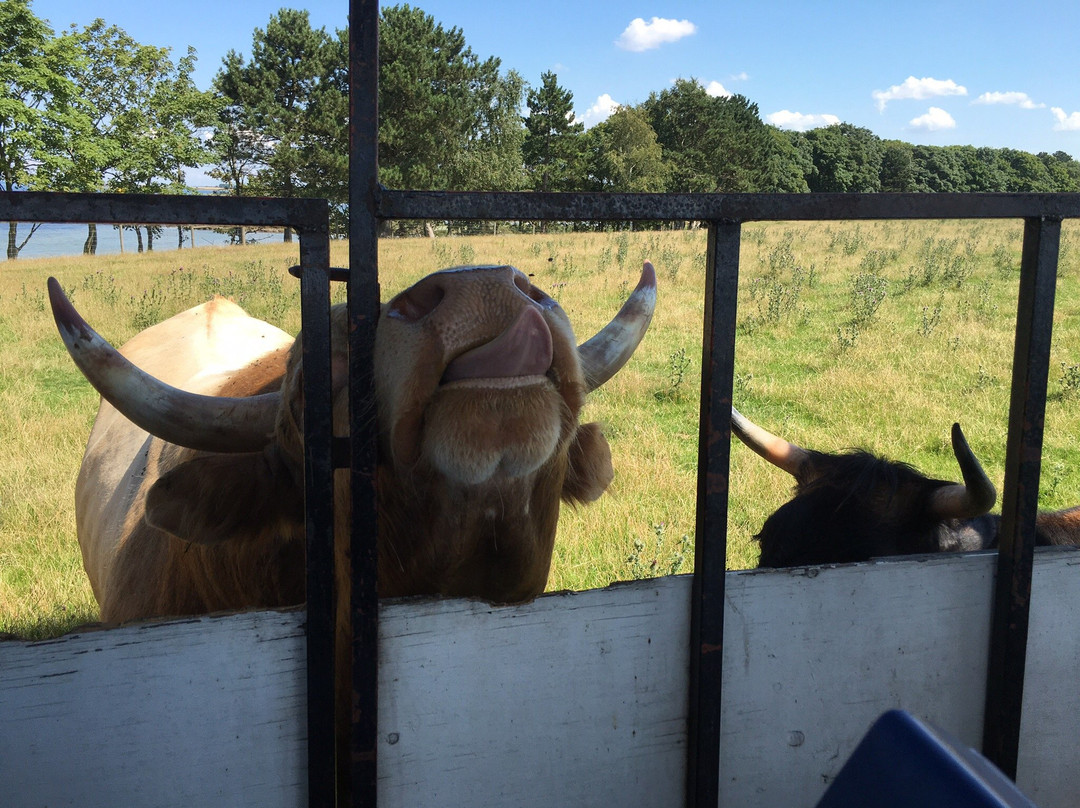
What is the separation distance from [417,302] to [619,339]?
3.01ft

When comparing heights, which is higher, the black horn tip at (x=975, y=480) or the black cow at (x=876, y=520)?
the black horn tip at (x=975, y=480)

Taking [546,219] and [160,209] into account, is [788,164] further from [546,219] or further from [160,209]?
[160,209]

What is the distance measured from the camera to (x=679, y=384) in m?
7.62

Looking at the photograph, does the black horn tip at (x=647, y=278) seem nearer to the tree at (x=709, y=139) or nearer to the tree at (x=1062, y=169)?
the tree at (x=1062, y=169)

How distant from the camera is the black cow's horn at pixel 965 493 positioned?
2441 mm

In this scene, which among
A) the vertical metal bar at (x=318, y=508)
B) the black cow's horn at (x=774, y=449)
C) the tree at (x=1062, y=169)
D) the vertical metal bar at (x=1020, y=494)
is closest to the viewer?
the vertical metal bar at (x=318, y=508)

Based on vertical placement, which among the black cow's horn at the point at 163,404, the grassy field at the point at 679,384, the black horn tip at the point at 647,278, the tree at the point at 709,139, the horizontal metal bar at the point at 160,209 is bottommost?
the grassy field at the point at 679,384

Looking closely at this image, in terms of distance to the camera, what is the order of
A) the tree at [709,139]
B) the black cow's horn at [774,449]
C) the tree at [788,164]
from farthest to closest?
the tree at [709,139] → the tree at [788,164] → the black cow's horn at [774,449]

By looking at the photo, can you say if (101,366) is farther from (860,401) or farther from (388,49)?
(388,49)

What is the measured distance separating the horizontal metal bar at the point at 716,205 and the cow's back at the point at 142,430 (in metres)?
1.97

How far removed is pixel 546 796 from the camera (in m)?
1.77

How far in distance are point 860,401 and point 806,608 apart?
623 cm

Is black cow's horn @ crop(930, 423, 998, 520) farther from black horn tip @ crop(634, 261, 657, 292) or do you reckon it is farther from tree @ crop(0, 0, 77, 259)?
tree @ crop(0, 0, 77, 259)

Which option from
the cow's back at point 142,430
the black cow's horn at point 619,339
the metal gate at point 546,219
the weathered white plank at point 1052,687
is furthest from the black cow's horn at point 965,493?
the cow's back at point 142,430
